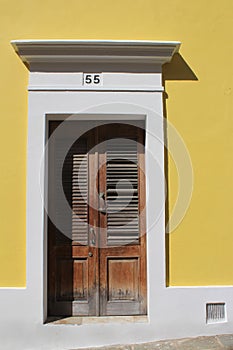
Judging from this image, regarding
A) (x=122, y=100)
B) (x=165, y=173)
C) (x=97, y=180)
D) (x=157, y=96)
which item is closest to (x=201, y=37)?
(x=157, y=96)

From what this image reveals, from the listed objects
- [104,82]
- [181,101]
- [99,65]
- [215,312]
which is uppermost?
[99,65]

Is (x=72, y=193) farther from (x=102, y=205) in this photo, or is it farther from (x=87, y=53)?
(x=87, y=53)

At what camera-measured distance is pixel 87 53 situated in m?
4.65

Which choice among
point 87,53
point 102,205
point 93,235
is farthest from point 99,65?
point 93,235

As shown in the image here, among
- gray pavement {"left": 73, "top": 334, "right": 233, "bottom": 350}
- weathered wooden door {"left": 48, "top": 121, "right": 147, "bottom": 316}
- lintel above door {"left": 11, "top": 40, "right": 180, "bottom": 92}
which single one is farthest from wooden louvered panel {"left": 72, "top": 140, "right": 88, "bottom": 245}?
gray pavement {"left": 73, "top": 334, "right": 233, "bottom": 350}

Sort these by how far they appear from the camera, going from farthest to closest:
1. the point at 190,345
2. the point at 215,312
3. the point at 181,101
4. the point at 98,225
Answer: the point at 98,225
the point at 181,101
the point at 215,312
the point at 190,345

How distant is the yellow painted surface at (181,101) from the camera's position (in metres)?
4.65

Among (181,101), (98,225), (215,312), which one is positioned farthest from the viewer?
(98,225)

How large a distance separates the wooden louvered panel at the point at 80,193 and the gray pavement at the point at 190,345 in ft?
4.33

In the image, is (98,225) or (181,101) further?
(98,225)

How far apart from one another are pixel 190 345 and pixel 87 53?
356 centimetres

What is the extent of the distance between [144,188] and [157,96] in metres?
1.14

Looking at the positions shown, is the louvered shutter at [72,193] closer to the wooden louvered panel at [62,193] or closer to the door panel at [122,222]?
the wooden louvered panel at [62,193]

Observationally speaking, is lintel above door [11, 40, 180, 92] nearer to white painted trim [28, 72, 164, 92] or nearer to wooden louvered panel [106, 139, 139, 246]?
white painted trim [28, 72, 164, 92]
